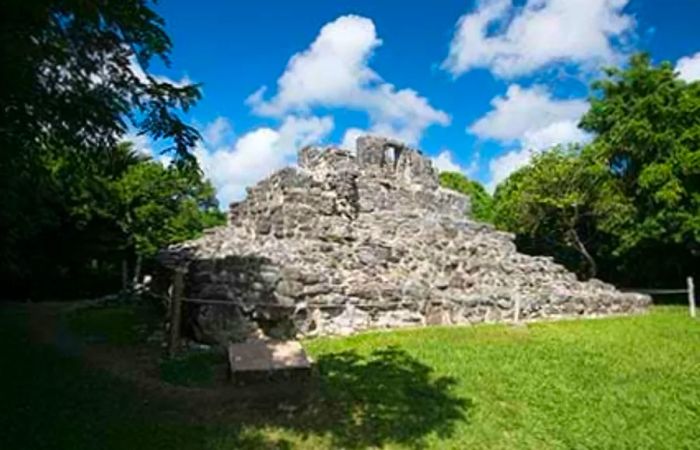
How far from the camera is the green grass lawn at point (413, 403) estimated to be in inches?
247

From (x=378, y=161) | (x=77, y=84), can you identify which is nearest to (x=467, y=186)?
(x=378, y=161)

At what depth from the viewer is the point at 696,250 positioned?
19.8 metres

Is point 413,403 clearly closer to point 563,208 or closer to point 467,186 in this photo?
point 563,208

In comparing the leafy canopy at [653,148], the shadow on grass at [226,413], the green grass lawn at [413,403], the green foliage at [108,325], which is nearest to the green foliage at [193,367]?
the shadow on grass at [226,413]

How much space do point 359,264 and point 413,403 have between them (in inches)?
244

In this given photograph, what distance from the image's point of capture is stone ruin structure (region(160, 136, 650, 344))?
11008 millimetres

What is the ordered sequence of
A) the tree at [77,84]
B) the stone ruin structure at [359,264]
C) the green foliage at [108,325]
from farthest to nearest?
the green foliage at [108,325] < the stone ruin structure at [359,264] < the tree at [77,84]

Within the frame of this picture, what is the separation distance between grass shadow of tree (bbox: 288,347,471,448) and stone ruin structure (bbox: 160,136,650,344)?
229 centimetres

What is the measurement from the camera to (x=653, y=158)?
68.2ft

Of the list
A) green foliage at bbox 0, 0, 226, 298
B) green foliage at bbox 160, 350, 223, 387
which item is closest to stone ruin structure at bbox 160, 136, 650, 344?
green foliage at bbox 160, 350, 223, 387

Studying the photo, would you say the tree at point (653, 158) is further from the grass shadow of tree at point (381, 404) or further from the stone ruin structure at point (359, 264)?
the grass shadow of tree at point (381, 404)

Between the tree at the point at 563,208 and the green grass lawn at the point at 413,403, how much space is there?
14.8m

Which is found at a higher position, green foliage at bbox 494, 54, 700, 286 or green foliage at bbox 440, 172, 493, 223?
green foliage at bbox 440, 172, 493, 223

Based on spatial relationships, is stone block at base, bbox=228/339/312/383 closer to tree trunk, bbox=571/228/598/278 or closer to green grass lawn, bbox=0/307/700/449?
green grass lawn, bbox=0/307/700/449
